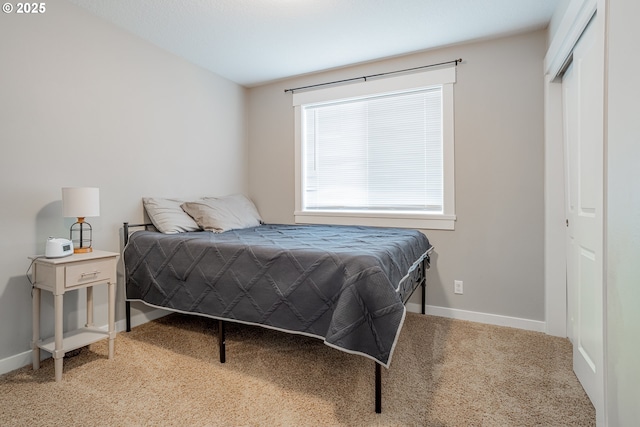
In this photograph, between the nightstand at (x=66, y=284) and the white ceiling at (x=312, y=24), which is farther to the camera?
the white ceiling at (x=312, y=24)

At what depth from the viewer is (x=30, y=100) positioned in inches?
83.4

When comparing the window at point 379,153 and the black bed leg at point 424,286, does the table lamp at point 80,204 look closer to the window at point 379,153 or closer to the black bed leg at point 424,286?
the window at point 379,153

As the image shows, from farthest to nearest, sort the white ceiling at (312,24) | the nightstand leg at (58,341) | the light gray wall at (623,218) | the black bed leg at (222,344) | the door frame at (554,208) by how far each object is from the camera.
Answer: the door frame at (554,208)
the white ceiling at (312,24)
the black bed leg at (222,344)
the nightstand leg at (58,341)
the light gray wall at (623,218)

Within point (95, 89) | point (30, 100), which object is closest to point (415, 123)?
point (95, 89)

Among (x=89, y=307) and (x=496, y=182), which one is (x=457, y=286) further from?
(x=89, y=307)

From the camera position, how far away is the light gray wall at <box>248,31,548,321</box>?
105 inches

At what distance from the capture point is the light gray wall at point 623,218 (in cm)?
105

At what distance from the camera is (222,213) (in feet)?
10.2

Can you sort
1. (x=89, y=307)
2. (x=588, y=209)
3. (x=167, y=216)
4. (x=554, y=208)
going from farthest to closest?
(x=167, y=216) < (x=554, y=208) < (x=89, y=307) < (x=588, y=209)

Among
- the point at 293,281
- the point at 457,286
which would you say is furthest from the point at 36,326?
the point at 457,286

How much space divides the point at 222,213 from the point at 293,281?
58.6 inches

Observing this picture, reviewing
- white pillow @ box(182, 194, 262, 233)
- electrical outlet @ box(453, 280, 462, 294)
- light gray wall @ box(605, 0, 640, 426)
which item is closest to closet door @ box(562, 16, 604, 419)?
light gray wall @ box(605, 0, 640, 426)

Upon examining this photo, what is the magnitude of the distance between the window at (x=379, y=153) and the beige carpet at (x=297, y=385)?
123 centimetres

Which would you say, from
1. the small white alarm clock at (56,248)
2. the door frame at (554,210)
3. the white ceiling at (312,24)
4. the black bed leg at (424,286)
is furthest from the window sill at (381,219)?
the small white alarm clock at (56,248)
